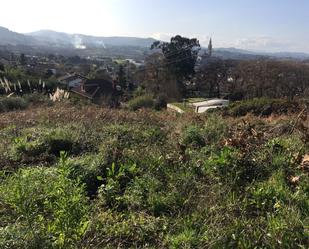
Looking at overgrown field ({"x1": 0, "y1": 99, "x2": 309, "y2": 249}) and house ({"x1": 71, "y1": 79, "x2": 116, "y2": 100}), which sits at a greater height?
overgrown field ({"x1": 0, "y1": 99, "x2": 309, "y2": 249})

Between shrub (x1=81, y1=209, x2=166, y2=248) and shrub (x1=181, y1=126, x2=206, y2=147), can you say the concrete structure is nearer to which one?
shrub (x1=181, y1=126, x2=206, y2=147)

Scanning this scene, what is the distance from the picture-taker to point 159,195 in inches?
142

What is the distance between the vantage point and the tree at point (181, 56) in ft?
129

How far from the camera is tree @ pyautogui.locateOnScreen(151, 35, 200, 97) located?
39250mm

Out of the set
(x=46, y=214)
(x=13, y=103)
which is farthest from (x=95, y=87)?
(x=46, y=214)

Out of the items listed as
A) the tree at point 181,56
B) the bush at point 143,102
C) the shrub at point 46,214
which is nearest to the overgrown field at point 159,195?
the shrub at point 46,214

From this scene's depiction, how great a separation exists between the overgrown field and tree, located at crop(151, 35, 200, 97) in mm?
33408

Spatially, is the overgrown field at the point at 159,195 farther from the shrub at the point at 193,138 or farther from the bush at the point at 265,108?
the bush at the point at 265,108

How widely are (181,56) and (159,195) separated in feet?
124

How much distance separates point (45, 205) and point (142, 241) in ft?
2.84

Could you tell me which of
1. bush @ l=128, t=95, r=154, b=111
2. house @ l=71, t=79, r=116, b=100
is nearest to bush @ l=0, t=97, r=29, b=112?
bush @ l=128, t=95, r=154, b=111

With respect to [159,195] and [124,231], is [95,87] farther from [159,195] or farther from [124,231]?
[124,231]

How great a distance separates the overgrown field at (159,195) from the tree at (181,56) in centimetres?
3341

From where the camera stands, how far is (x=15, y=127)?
22.8 feet
